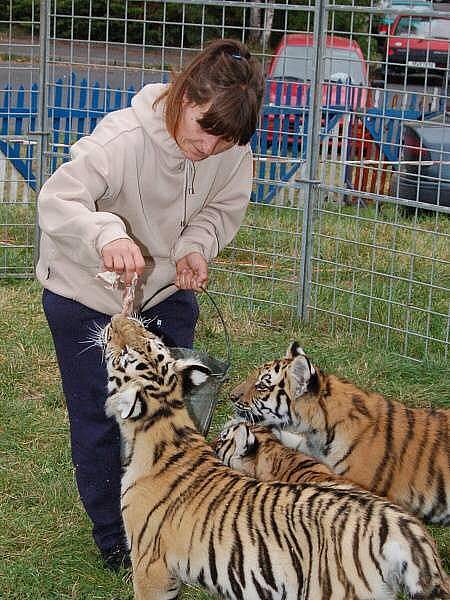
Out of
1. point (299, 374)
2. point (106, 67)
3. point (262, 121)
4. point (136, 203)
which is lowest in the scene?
point (299, 374)

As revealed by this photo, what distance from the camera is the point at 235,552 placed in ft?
10.4

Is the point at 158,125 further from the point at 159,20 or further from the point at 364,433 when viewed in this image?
the point at 159,20

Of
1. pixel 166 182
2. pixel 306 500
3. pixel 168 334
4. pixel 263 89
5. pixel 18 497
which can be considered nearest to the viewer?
pixel 306 500

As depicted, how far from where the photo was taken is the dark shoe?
3898 millimetres

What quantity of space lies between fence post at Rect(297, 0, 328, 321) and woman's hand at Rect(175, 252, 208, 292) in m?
2.99

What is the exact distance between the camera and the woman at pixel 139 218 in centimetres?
321

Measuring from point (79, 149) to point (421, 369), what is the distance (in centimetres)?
322

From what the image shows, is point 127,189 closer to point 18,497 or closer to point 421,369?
point 18,497

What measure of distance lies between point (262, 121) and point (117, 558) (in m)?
6.63

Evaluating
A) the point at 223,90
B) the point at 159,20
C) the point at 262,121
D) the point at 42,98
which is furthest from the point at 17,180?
the point at 159,20

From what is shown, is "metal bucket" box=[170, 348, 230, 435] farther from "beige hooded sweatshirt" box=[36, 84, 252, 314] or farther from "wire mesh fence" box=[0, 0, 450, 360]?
"wire mesh fence" box=[0, 0, 450, 360]

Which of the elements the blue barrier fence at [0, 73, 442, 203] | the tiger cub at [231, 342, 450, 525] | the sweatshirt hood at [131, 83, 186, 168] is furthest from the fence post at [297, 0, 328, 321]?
the sweatshirt hood at [131, 83, 186, 168]

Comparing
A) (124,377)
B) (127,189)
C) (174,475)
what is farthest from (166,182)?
(174,475)

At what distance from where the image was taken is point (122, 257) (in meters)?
3.02
